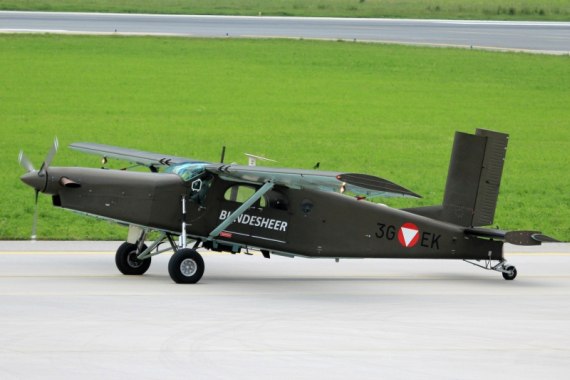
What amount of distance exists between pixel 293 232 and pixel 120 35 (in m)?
38.3

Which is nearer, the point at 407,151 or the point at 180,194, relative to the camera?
the point at 180,194

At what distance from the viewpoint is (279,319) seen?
1658 cm

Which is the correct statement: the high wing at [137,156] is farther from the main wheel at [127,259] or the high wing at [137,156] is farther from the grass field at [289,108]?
the grass field at [289,108]

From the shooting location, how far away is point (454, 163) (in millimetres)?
20984

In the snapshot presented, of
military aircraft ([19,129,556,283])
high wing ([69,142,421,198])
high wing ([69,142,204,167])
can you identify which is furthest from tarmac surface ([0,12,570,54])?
high wing ([69,142,421,198])

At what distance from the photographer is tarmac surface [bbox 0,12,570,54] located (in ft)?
197

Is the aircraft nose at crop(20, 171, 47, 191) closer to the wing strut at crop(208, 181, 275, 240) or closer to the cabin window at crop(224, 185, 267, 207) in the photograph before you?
the wing strut at crop(208, 181, 275, 240)

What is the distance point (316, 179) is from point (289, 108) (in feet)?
79.5

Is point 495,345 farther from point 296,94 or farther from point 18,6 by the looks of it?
point 18,6

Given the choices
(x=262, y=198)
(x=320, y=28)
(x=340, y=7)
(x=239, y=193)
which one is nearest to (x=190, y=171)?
(x=239, y=193)

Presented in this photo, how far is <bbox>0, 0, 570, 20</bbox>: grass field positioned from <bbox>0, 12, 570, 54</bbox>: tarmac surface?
4806mm

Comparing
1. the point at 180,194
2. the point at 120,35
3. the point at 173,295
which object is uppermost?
the point at 120,35

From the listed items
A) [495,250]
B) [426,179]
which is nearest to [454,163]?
[495,250]

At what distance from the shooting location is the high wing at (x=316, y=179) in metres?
17.1
